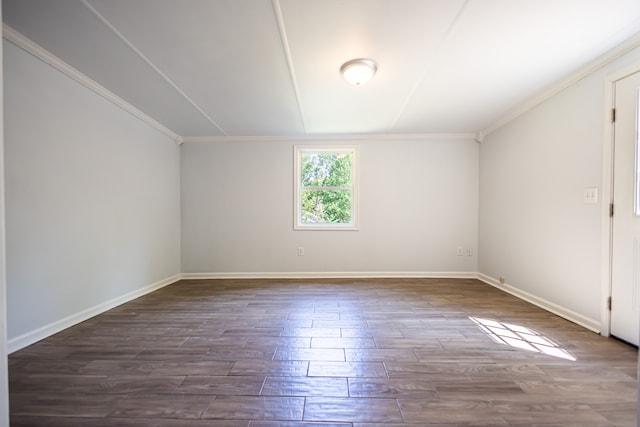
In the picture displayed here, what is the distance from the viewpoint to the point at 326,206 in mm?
4418

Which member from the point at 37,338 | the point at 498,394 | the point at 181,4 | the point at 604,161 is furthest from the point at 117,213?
the point at 604,161

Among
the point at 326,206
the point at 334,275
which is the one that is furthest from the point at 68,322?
the point at 326,206

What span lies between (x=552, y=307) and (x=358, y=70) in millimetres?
3013

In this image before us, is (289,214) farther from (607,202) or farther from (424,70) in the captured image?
(607,202)

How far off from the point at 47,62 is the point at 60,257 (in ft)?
5.25

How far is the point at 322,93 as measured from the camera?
9.18 feet

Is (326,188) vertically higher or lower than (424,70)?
lower

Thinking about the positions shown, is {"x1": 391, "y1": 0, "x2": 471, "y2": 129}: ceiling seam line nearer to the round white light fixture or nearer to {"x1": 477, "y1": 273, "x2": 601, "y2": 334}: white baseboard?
the round white light fixture

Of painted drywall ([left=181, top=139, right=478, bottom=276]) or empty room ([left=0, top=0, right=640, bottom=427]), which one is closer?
A: empty room ([left=0, top=0, right=640, bottom=427])

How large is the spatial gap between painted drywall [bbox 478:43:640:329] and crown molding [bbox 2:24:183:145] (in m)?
4.51

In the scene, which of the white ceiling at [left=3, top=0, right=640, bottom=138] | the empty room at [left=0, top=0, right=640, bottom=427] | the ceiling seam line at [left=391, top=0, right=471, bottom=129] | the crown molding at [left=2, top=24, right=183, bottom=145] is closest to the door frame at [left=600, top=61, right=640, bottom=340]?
the empty room at [left=0, top=0, right=640, bottom=427]

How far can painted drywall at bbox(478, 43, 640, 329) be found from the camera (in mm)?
2307

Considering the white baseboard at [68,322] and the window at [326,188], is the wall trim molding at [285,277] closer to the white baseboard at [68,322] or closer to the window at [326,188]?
the white baseboard at [68,322]

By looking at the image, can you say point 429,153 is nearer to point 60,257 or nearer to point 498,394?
point 498,394
